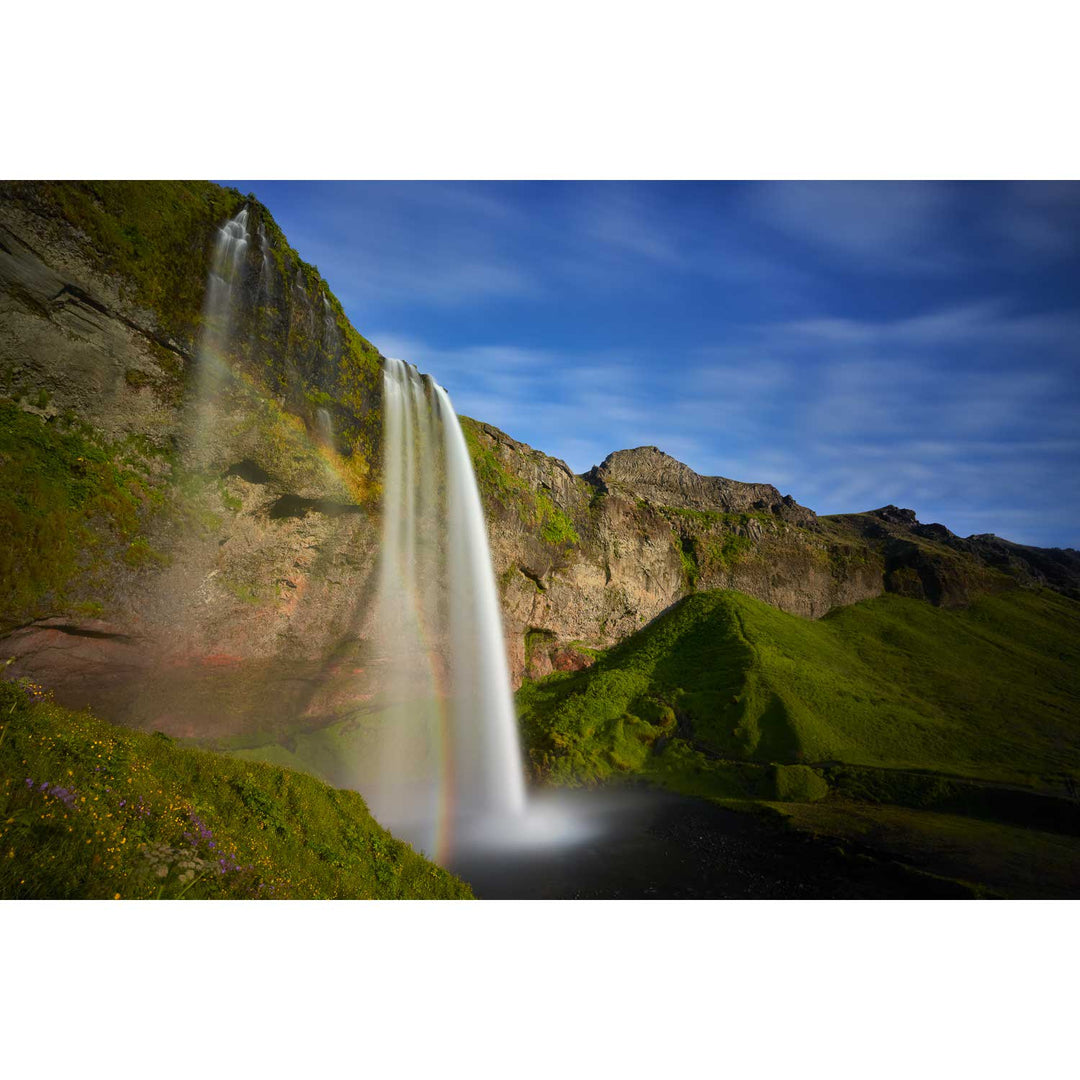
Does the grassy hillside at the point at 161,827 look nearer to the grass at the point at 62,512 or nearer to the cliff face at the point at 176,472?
the grass at the point at 62,512

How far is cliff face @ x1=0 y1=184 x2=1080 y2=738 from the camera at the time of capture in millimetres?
11078

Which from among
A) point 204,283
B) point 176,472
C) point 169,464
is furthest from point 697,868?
point 204,283

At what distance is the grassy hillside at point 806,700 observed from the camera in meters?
18.7

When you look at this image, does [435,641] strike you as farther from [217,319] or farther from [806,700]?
[806,700]

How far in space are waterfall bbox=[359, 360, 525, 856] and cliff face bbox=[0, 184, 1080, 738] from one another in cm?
93

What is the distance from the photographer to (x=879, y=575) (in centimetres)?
3984

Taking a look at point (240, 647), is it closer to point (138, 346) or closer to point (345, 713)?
point (345, 713)

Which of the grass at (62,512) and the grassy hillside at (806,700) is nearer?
the grass at (62,512)

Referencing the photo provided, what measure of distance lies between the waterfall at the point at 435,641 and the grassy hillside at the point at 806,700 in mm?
2365

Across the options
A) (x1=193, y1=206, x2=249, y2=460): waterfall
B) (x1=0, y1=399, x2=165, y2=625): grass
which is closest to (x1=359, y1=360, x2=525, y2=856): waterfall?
(x1=193, y1=206, x2=249, y2=460): waterfall

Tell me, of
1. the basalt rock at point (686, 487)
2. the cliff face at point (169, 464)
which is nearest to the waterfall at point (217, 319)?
the cliff face at point (169, 464)

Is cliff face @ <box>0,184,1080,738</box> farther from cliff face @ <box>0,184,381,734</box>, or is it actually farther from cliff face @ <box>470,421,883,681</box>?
cliff face @ <box>470,421,883,681</box>

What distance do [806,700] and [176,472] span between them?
73.5 feet

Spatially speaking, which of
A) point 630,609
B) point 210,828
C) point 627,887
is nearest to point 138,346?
point 210,828
